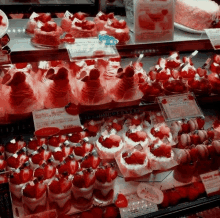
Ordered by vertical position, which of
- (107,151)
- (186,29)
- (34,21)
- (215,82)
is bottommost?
(107,151)

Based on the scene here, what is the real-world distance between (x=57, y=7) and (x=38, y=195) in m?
1.23

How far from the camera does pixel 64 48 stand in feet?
4.60

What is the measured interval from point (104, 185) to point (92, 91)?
0.63 metres

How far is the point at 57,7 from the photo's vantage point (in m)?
1.95

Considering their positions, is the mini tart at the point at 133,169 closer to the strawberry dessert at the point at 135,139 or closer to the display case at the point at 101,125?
the display case at the point at 101,125

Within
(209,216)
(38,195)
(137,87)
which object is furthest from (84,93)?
(209,216)

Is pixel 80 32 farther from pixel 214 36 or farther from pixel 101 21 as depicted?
pixel 214 36

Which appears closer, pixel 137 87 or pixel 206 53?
pixel 137 87

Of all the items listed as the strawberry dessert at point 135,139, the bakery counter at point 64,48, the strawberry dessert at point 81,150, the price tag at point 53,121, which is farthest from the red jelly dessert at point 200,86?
the price tag at point 53,121

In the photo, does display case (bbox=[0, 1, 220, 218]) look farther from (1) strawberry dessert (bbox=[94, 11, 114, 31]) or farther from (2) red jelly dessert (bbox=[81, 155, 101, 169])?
(1) strawberry dessert (bbox=[94, 11, 114, 31])

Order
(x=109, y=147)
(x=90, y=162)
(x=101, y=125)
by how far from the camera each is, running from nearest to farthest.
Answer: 1. (x=90, y=162)
2. (x=109, y=147)
3. (x=101, y=125)

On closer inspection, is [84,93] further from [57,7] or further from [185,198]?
[185,198]

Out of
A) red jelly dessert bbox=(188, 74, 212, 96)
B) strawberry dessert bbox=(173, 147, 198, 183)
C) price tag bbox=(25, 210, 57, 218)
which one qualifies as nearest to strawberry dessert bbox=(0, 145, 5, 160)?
price tag bbox=(25, 210, 57, 218)

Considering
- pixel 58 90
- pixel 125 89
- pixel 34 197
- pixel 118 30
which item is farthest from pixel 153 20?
pixel 34 197
